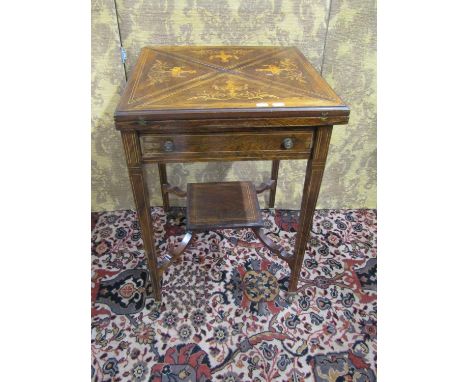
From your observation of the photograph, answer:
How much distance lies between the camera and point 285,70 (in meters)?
1.17

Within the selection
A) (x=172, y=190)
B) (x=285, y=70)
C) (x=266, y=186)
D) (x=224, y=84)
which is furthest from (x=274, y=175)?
(x=224, y=84)

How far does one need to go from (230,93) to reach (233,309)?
90 cm

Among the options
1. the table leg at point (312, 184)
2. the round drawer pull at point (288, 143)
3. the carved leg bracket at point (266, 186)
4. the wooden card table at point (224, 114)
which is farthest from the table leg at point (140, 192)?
the carved leg bracket at point (266, 186)

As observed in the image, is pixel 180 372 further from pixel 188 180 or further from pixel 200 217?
pixel 188 180

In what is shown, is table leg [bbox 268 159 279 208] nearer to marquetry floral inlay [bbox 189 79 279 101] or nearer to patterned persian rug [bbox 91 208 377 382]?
patterned persian rug [bbox 91 208 377 382]

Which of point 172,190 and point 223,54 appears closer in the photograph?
point 223,54

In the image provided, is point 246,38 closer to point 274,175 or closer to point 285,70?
point 285,70

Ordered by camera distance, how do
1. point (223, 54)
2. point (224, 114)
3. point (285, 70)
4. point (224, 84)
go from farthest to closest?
point (223, 54), point (285, 70), point (224, 84), point (224, 114)

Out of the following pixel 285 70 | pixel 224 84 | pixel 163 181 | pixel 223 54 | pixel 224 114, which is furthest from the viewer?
pixel 163 181

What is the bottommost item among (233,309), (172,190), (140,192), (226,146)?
(233,309)

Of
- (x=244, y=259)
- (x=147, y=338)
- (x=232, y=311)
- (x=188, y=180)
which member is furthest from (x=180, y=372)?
(x=188, y=180)

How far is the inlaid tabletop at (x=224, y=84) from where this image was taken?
0.93 meters

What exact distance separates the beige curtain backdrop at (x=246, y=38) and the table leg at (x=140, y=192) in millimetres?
615

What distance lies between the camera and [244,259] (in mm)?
1601
